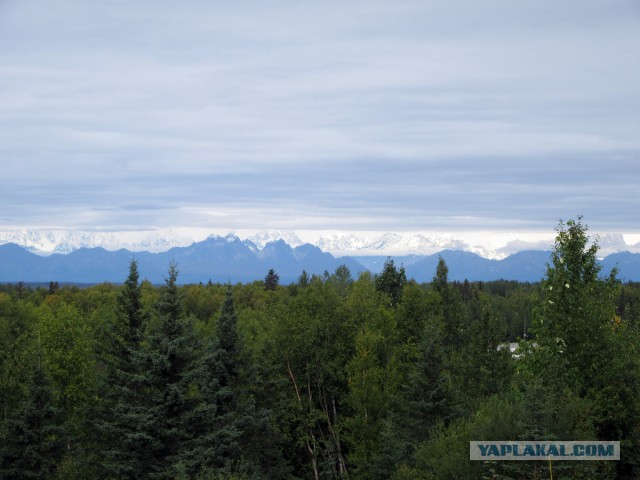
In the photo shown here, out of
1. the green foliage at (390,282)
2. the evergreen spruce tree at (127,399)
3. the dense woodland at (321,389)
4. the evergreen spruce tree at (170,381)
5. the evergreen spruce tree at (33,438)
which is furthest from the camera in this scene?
the green foliage at (390,282)

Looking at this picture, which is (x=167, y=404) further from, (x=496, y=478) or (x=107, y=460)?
(x=496, y=478)

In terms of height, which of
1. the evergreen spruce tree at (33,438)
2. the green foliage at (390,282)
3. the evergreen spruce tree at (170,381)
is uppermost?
the green foliage at (390,282)

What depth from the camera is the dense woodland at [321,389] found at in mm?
25000

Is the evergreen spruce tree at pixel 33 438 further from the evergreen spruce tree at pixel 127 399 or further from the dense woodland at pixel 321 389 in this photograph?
the evergreen spruce tree at pixel 127 399

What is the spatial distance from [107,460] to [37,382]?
243 inches

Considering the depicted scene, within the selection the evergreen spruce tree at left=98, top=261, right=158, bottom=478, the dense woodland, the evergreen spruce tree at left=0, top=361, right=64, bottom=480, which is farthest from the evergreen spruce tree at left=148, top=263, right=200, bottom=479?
the evergreen spruce tree at left=0, top=361, right=64, bottom=480

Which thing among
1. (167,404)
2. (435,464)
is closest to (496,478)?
A: (435,464)

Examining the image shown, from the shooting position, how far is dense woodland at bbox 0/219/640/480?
82.0 ft

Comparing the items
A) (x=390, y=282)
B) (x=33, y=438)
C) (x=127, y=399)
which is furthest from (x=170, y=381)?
(x=390, y=282)

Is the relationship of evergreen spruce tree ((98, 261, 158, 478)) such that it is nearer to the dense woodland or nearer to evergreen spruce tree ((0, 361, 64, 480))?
the dense woodland

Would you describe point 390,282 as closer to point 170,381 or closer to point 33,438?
point 170,381

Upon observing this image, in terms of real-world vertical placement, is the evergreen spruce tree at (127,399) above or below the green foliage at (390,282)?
below

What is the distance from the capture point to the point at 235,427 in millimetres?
31766

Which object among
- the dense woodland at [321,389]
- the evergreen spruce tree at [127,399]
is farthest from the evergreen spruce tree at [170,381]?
the evergreen spruce tree at [127,399]
